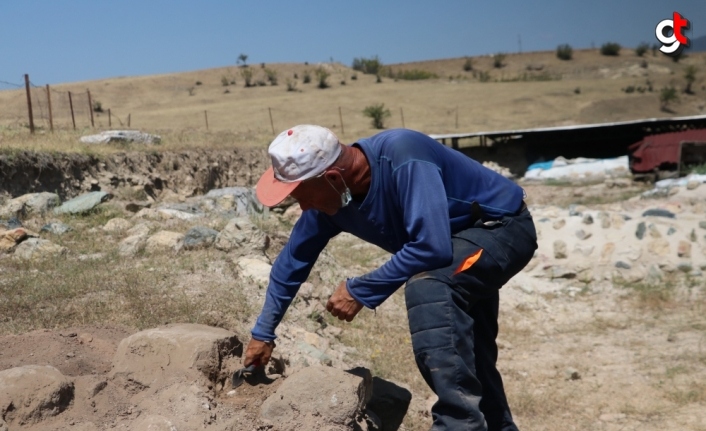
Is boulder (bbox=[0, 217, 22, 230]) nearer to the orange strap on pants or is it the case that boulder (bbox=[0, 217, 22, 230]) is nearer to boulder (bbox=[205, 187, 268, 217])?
boulder (bbox=[205, 187, 268, 217])

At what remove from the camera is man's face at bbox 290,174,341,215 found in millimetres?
3014

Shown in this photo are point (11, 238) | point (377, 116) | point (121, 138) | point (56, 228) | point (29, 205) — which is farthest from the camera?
point (377, 116)

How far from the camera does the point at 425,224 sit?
283cm

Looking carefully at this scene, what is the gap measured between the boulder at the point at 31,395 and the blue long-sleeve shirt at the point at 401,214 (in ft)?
2.94

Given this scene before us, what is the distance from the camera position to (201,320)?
15.9ft

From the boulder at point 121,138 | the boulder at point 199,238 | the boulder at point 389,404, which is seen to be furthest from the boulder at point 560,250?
the boulder at point 121,138

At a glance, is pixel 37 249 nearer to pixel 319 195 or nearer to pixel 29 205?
pixel 29 205

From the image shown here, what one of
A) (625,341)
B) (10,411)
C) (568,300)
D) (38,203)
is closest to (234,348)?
(10,411)

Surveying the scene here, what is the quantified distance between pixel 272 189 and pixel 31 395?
1.35 m

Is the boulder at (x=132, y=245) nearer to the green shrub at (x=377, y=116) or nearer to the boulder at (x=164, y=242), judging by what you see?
the boulder at (x=164, y=242)

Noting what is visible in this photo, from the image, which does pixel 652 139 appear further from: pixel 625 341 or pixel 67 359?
pixel 67 359

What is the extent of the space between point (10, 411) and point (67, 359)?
0.79 meters

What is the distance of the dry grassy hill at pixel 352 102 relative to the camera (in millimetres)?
26234

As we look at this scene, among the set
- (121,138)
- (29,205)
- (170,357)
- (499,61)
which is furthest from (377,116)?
(499,61)
